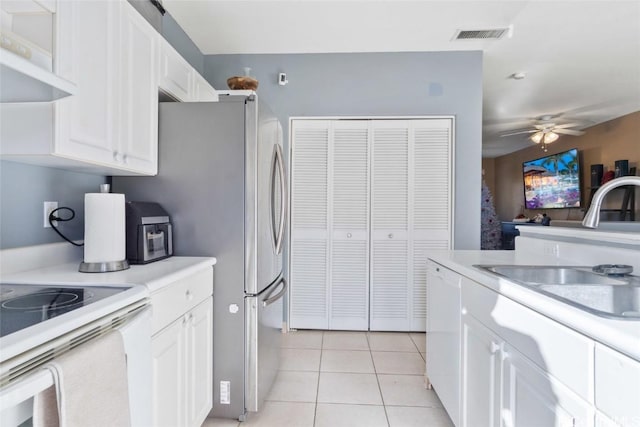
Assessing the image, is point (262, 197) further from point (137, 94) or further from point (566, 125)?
point (566, 125)

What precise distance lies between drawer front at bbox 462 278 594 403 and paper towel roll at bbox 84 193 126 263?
1.55 metres

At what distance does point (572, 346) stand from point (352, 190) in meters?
2.36

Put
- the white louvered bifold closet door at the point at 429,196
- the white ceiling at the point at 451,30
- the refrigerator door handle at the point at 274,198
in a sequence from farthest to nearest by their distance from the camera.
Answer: the white louvered bifold closet door at the point at 429,196 < the white ceiling at the point at 451,30 < the refrigerator door handle at the point at 274,198

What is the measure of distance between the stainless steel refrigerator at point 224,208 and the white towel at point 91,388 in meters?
0.81

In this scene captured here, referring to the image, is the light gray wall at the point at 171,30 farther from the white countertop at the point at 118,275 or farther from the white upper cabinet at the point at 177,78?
the white countertop at the point at 118,275

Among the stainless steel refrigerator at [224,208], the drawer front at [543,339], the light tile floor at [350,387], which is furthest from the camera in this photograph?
the light tile floor at [350,387]

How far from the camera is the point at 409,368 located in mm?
2344

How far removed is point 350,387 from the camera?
2082mm

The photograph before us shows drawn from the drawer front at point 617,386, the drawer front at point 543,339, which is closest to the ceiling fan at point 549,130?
the drawer front at point 543,339

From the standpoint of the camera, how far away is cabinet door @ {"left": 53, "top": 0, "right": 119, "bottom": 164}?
3.64 ft

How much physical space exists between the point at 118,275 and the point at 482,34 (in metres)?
3.21

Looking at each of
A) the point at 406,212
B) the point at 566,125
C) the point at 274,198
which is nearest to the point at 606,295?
the point at 274,198

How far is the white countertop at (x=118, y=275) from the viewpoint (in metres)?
1.13

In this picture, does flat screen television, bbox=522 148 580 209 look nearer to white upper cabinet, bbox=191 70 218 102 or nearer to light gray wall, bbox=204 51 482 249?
light gray wall, bbox=204 51 482 249
